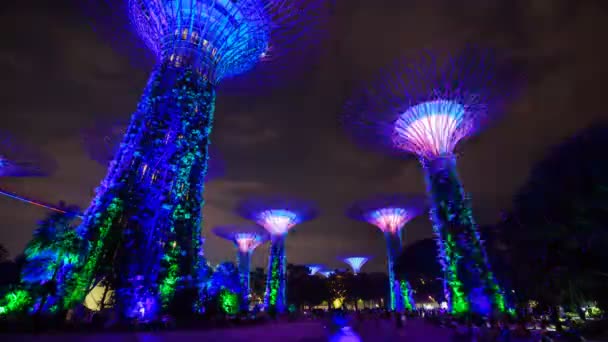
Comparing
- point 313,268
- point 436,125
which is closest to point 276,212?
point 436,125

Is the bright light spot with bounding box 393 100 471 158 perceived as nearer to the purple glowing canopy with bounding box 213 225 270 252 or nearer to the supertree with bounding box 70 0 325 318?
the supertree with bounding box 70 0 325 318

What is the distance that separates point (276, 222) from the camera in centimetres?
3944

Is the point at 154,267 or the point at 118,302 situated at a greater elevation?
the point at 154,267

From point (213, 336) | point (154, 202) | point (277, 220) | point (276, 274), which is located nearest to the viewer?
point (213, 336)

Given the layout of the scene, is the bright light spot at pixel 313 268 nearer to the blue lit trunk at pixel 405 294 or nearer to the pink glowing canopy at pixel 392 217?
the blue lit trunk at pixel 405 294

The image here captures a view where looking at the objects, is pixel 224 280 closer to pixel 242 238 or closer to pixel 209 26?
pixel 209 26

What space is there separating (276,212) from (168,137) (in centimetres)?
2359

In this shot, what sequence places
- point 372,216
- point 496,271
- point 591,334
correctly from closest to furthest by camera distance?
1. point 591,334
2. point 496,271
3. point 372,216

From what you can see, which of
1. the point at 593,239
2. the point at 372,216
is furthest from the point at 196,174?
the point at 372,216

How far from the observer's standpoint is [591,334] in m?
17.7

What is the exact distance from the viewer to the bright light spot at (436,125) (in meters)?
21.9

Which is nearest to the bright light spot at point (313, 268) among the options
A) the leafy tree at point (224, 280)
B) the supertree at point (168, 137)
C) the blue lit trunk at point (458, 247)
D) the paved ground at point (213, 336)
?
the leafy tree at point (224, 280)

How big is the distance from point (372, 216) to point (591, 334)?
23808 mm

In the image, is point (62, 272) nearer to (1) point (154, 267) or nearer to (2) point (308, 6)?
(1) point (154, 267)
